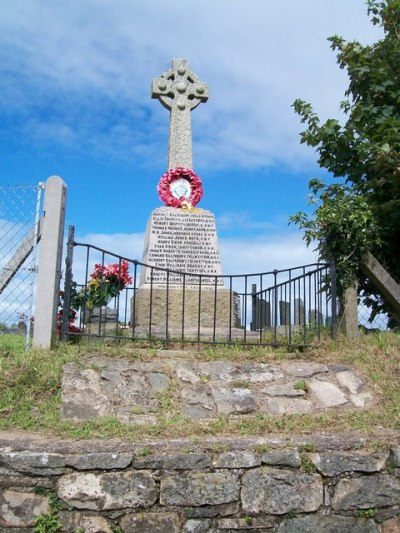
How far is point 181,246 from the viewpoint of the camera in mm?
7863

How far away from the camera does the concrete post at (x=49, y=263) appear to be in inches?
202

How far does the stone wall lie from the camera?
11.2 ft

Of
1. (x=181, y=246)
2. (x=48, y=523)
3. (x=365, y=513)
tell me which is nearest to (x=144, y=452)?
(x=48, y=523)

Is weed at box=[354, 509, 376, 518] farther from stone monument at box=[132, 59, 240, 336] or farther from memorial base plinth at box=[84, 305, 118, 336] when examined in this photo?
memorial base plinth at box=[84, 305, 118, 336]

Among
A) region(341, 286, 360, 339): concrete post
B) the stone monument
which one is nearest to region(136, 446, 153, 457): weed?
the stone monument

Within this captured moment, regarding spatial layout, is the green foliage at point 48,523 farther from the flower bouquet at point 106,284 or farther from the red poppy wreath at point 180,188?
the red poppy wreath at point 180,188

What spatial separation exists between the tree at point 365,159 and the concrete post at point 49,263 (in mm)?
3090

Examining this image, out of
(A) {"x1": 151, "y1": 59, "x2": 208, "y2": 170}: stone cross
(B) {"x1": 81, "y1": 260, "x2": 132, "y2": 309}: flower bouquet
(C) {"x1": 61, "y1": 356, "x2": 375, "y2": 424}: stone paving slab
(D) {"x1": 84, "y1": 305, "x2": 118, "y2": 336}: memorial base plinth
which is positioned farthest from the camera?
(A) {"x1": 151, "y1": 59, "x2": 208, "y2": 170}: stone cross

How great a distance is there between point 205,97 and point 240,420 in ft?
20.6

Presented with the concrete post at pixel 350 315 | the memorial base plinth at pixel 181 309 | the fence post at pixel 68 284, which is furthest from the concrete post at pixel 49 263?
the concrete post at pixel 350 315

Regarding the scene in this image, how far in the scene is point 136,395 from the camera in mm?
4395

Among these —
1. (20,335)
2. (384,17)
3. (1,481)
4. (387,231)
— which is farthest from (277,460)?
(384,17)

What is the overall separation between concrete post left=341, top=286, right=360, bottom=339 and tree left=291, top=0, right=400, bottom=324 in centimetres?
15

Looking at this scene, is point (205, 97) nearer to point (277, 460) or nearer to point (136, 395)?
point (136, 395)
